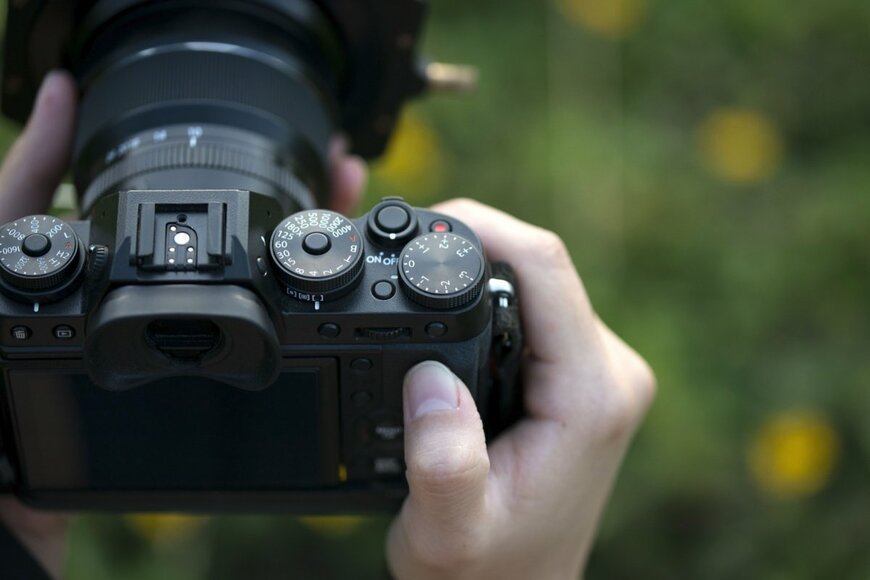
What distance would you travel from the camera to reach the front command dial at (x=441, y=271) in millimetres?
766

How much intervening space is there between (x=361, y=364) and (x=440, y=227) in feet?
0.33

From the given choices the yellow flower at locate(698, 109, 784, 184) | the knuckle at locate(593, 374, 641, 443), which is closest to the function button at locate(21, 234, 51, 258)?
the knuckle at locate(593, 374, 641, 443)

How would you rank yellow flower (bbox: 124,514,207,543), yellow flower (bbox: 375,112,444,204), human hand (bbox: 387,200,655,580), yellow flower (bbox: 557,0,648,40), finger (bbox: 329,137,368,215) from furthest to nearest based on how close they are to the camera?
yellow flower (bbox: 557,0,648,40), yellow flower (bbox: 375,112,444,204), yellow flower (bbox: 124,514,207,543), finger (bbox: 329,137,368,215), human hand (bbox: 387,200,655,580)

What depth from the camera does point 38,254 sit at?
2.43 feet

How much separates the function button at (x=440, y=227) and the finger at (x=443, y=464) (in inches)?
3.3

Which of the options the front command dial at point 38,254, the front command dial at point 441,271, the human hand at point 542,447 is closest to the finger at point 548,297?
the human hand at point 542,447

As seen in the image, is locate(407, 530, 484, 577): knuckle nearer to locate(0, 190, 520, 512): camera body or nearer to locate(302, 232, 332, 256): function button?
locate(0, 190, 520, 512): camera body

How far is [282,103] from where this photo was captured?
997mm

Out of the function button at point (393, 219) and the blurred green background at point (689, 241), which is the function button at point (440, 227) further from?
the blurred green background at point (689, 241)

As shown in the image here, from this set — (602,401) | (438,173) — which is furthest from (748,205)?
(602,401)

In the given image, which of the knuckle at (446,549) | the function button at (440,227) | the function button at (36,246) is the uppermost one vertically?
the function button at (36,246)

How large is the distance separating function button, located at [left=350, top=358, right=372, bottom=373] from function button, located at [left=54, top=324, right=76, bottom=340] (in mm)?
172

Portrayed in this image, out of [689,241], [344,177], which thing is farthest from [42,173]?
[689,241]

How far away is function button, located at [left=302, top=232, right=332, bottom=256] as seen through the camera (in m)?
0.76
